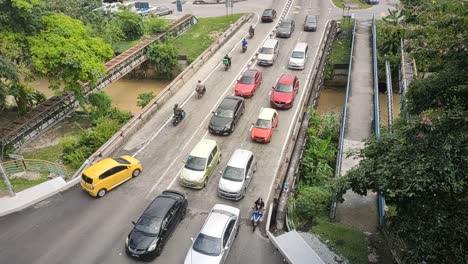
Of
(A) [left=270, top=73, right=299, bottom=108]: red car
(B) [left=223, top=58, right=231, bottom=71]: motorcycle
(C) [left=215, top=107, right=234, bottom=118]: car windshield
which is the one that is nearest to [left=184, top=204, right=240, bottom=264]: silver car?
(C) [left=215, top=107, right=234, bottom=118]: car windshield

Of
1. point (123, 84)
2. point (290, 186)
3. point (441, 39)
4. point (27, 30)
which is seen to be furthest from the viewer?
point (123, 84)

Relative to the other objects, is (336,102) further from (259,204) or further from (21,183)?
(21,183)

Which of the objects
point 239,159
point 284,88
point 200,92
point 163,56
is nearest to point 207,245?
point 239,159

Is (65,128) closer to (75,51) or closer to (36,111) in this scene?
(36,111)

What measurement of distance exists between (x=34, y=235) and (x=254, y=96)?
60.1 ft

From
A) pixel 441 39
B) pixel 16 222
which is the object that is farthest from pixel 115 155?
pixel 441 39

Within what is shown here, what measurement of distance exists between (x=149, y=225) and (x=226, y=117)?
10495 millimetres

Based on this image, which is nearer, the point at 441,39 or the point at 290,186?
the point at 441,39

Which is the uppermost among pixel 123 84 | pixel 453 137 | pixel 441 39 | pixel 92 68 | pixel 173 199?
pixel 441 39

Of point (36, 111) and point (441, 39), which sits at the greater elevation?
point (441, 39)

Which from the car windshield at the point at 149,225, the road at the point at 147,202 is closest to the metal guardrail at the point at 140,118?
the road at the point at 147,202

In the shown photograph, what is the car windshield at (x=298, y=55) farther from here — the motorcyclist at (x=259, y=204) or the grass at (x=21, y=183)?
the grass at (x=21, y=183)

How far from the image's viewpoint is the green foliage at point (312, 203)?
63.1 ft

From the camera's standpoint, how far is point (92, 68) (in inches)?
1071
